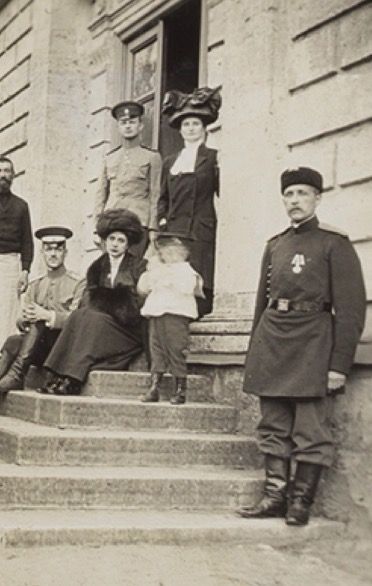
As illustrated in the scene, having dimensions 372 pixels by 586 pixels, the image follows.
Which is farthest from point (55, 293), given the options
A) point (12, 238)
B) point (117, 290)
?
point (12, 238)

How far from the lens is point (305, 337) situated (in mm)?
4891

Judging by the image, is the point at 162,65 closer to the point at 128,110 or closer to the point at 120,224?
the point at 128,110

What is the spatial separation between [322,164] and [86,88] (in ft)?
14.9

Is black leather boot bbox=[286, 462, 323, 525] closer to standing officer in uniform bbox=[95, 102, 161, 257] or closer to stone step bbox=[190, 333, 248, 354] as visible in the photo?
stone step bbox=[190, 333, 248, 354]

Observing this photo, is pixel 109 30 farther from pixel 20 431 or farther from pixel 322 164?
pixel 20 431

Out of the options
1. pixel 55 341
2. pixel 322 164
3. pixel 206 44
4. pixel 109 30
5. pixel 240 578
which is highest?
pixel 109 30

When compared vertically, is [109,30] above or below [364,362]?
above

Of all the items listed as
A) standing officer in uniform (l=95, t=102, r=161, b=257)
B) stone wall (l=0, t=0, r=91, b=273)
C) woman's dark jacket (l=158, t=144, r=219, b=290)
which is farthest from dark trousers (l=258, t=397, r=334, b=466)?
stone wall (l=0, t=0, r=91, b=273)

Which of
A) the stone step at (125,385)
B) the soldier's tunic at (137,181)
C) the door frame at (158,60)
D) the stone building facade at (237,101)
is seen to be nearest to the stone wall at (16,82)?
the stone building facade at (237,101)

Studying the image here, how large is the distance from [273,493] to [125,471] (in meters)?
0.86

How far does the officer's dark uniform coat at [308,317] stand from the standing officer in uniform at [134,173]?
231 cm

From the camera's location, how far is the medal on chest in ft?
16.3

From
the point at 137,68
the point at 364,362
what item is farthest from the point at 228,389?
the point at 137,68

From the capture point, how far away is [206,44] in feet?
25.2
